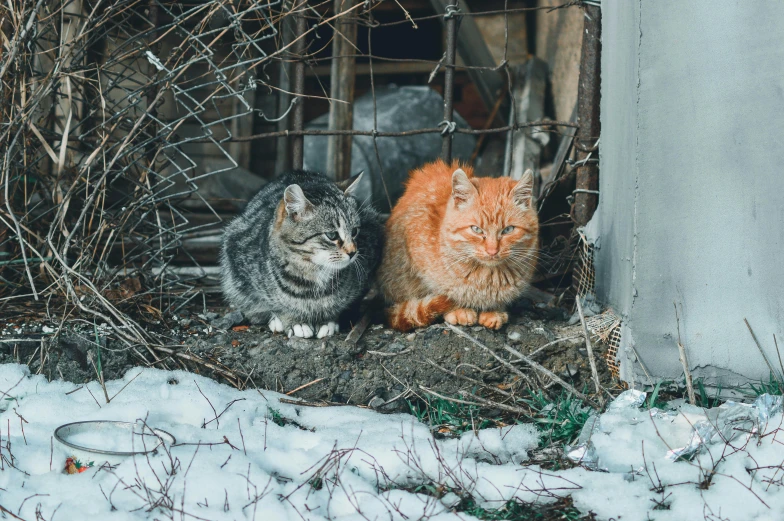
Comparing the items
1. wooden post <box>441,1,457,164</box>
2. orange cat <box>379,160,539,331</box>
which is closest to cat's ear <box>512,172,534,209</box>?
orange cat <box>379,160,539,331</box>

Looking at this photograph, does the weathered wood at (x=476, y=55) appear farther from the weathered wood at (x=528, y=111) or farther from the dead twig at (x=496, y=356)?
the dead twig at (x=496, y=356)

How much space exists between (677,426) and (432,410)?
3.15 feet

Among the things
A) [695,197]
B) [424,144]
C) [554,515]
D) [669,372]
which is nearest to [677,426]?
[669,372]

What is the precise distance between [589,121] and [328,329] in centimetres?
165

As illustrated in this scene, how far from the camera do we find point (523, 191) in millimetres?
3340

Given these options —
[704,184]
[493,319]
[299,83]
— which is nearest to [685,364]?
[704,184]

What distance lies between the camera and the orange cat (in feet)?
10.7

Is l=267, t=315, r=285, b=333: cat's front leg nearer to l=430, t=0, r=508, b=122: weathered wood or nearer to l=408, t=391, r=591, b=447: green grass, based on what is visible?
l=408, t=391, r=591, b=447: green grass

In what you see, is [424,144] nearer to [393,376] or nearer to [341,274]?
[341,274]

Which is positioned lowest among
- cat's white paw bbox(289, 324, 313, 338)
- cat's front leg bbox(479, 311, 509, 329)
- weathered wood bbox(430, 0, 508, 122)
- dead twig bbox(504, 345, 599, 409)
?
dead twig bbox(504, 345, 599, 409)

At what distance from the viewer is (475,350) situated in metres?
3.27

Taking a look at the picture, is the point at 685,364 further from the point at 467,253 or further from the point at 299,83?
the point at 299,83

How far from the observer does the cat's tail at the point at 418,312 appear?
11.1ft

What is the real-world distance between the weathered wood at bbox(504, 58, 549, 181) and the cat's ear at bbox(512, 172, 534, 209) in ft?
6.25
